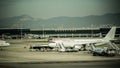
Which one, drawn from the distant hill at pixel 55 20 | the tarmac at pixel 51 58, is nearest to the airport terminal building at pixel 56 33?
the distant hill at pixel 55 20

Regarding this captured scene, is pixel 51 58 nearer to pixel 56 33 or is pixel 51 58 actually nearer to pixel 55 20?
pixel 55 20

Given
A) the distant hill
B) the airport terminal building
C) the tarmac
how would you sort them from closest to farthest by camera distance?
1. the tarmac
2. the distant hill
3. the airport terminal building

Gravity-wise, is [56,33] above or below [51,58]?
above

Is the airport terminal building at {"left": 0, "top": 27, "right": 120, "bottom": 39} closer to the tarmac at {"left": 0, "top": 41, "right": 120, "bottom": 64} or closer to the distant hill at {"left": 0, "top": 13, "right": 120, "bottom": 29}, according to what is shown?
the distant hill at {"left": 0, "top": 13, "right": 120, "bottom": 29}

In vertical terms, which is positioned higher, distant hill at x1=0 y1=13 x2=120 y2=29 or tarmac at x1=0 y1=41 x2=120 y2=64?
distant hill at x1=0 y1=13 x2=120 y2=29

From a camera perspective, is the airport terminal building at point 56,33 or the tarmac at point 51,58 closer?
the tarmac at point 51,58

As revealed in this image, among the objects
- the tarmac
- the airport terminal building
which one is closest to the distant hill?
the tarmac

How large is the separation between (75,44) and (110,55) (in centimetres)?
948

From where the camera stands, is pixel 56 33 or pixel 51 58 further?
pixel 56 33

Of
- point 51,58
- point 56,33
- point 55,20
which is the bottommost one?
point 51,58

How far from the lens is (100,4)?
24.2m

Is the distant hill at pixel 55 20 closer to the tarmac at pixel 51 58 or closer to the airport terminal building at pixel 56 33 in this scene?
the tarmac at pixel 51 58

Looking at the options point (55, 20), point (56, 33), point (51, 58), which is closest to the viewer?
point (51, 58)

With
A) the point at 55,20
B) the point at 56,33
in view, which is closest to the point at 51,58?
the point at 55,20
